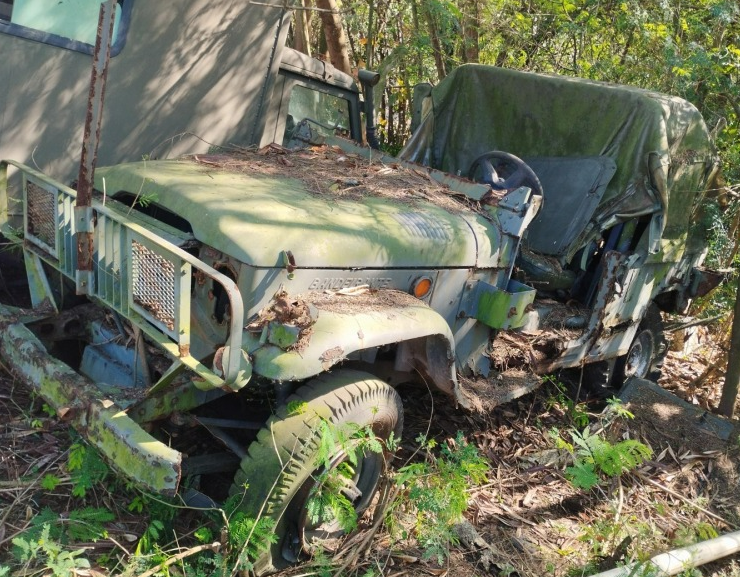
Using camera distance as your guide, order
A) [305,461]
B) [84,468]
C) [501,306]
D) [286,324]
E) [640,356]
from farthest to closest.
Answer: [640,356] < [501,306] < [84,468] < [305,461] < [286,324]

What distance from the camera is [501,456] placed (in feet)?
16.1

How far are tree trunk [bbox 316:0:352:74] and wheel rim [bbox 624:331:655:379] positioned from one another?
15.1 ft

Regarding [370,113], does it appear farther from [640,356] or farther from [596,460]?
[596,460]

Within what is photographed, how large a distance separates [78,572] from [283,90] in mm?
4605

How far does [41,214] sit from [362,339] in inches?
70.8

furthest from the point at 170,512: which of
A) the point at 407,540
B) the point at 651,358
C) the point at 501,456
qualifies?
the point at 651,358

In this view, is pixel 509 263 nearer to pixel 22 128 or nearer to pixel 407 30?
pixel 22 128

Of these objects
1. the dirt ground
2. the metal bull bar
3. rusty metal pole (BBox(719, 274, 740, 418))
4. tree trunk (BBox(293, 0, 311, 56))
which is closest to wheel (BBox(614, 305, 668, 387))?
the dirt ground

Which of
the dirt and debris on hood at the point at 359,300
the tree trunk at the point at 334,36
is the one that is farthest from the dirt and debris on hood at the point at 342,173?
the tree trunk at the point at 334,36

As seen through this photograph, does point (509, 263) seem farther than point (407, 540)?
Yes

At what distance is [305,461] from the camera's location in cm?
320

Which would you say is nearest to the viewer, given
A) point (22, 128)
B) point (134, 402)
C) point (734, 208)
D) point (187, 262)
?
point (187, 262)

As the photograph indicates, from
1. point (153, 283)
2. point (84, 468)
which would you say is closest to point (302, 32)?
point (153, 283)

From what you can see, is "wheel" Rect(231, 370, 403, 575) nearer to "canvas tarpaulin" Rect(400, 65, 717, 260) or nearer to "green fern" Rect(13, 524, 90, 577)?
"green fern" Rect(13, 524, 90, 577)
